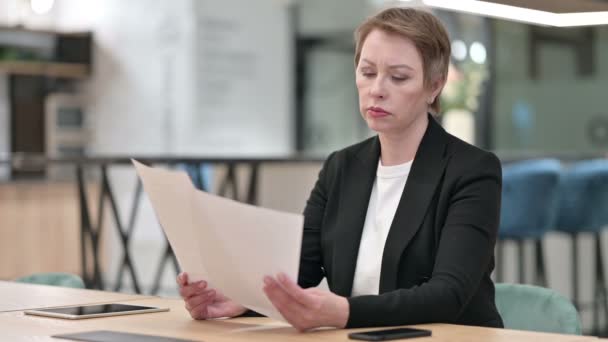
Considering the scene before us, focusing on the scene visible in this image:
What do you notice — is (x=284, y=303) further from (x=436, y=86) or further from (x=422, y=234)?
(x=436, y=86)

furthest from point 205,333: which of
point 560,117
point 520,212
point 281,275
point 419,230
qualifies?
point 560,117

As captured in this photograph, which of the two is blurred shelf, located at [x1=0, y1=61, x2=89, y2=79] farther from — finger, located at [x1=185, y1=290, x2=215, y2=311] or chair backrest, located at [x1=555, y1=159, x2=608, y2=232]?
finger, located at [x1=185, y1=290, x2=215, y2=311]

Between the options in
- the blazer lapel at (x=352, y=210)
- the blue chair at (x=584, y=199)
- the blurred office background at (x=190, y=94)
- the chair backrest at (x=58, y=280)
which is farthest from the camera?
the blurred office background at (x=190, y=94)

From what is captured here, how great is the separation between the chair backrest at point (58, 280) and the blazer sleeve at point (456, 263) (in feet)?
3.24

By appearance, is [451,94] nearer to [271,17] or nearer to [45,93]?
[271,17]

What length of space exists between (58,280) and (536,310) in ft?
3.79

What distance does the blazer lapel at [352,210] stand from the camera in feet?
6.40

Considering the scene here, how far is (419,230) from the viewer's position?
187 centimetres

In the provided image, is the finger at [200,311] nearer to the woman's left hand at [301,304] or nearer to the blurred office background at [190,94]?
the woman's left hand at [301,304]

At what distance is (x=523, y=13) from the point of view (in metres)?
1.86

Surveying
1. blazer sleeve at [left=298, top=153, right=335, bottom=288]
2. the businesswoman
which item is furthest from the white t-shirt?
blazer sleeve at [left=298, top=153, right=335, bottom=288]

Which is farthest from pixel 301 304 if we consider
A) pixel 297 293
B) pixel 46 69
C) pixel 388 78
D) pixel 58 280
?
pixel 46 69

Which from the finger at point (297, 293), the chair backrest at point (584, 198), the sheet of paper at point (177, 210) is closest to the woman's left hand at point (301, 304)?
the finger at point (297, 293)

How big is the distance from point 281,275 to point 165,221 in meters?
0.30
